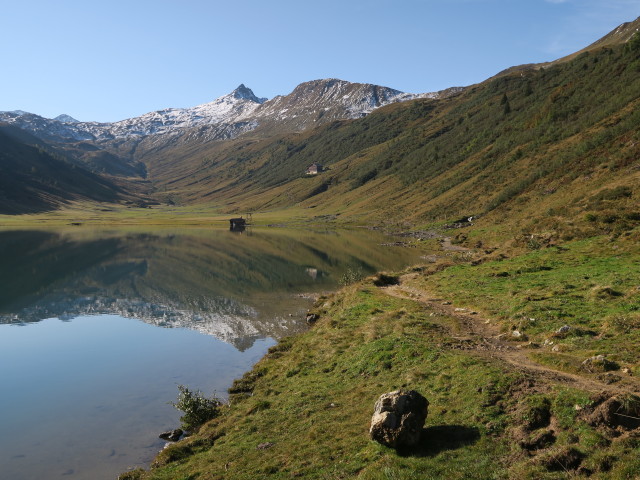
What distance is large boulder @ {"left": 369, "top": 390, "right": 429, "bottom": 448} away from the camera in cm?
1602

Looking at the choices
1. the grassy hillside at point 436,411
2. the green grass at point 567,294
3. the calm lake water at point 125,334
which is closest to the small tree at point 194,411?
the grassy hillside at point 436,411

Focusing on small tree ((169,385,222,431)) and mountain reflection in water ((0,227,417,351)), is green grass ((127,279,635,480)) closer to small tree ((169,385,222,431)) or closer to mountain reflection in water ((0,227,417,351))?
small tree ((169,385,222,431))

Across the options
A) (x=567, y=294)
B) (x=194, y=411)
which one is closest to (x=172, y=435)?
(x=194, y=411)

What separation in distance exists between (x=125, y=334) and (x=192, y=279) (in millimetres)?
32758

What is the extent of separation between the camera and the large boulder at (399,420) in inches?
631

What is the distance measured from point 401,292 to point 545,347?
24.3 m

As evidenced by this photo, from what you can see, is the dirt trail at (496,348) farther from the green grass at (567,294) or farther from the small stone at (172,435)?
the small stone at (172,435)

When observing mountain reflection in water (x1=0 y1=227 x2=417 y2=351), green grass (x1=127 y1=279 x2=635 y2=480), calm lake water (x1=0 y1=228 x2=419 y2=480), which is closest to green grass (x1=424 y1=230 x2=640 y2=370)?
green grass (x1=127 y1=279 x2=635 y2=480)

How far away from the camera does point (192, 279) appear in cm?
8312

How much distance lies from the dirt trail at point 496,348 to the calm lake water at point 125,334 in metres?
17.9

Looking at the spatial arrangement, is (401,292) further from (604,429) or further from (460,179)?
(460,179)

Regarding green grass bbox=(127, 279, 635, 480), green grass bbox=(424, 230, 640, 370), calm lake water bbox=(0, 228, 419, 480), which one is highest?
green grass bbox=(424, 230, 640, 370)

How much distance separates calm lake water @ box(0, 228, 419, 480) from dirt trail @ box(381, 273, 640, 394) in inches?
704

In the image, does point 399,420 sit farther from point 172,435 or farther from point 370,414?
point 172,435
